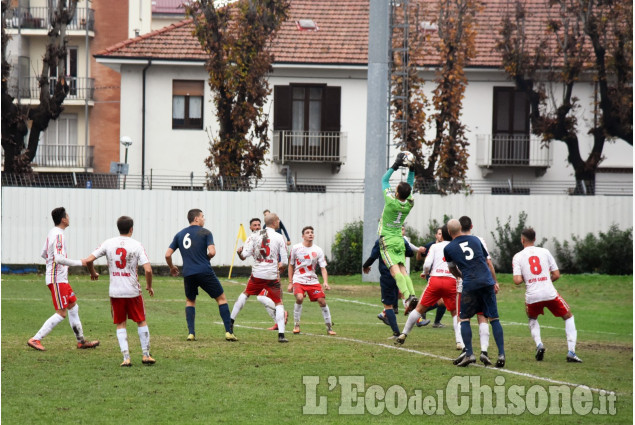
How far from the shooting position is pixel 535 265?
1380 cm

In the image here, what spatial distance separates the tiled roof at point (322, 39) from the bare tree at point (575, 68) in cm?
146

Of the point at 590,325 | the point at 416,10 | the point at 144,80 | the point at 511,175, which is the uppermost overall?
the point at 416,10

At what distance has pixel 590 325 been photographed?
21.1m

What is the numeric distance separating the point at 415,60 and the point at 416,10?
2.04 meters

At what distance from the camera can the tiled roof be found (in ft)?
135

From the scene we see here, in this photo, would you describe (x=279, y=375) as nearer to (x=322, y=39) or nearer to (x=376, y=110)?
(x=376, y=110)

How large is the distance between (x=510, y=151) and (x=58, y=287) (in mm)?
30223

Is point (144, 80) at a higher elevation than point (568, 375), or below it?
higher

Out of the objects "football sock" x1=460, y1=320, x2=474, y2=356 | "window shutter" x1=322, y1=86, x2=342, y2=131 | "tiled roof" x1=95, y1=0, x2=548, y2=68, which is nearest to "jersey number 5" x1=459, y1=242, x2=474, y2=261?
"football sock" x1=460, y1=320, x2=474, y2=356

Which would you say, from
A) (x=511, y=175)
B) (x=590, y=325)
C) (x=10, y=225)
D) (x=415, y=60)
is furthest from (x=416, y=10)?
(x=590, y=325)

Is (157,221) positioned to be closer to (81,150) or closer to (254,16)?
(254,16)

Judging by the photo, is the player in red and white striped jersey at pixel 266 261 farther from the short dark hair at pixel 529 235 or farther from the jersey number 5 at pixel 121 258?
the short dark hair at pixel 529 235

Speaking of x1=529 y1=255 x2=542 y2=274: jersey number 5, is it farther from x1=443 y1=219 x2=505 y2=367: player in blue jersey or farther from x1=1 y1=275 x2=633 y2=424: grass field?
x1=1 y1=275 x2=633 y2=424: grass field

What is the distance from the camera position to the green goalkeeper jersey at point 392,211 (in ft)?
49.0
